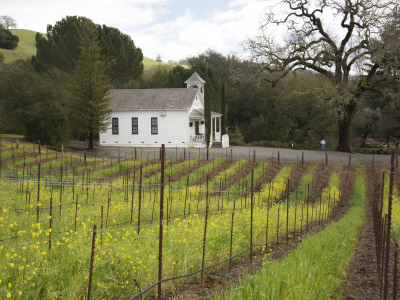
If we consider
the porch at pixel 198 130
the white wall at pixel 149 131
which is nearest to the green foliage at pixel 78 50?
the white wall at pixel 149 131

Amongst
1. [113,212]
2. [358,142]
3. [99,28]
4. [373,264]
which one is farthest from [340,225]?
[99,28]

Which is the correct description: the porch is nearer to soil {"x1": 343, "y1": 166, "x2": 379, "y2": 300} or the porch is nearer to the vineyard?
the vineyard

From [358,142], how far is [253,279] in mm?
46982

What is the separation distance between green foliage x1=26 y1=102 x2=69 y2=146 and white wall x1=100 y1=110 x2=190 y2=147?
24.8 ft

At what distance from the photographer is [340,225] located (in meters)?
11.5

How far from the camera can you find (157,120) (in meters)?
37.8

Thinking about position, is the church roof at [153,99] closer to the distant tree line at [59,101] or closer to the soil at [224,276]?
the distant tree line at [59,101]

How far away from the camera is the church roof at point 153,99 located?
37.8 metres

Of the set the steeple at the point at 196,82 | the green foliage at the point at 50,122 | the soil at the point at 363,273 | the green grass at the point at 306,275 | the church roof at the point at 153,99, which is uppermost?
the steeple at the point at 196,82

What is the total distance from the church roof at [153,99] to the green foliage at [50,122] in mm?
7587

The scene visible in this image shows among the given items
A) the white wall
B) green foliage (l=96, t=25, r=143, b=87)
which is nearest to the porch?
the white wall

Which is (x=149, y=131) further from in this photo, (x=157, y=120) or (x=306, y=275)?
(x=306, y=275)

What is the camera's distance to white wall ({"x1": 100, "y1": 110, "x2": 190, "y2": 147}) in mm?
37062

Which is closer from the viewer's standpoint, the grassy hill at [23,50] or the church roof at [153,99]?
the church roof at [153,99]
